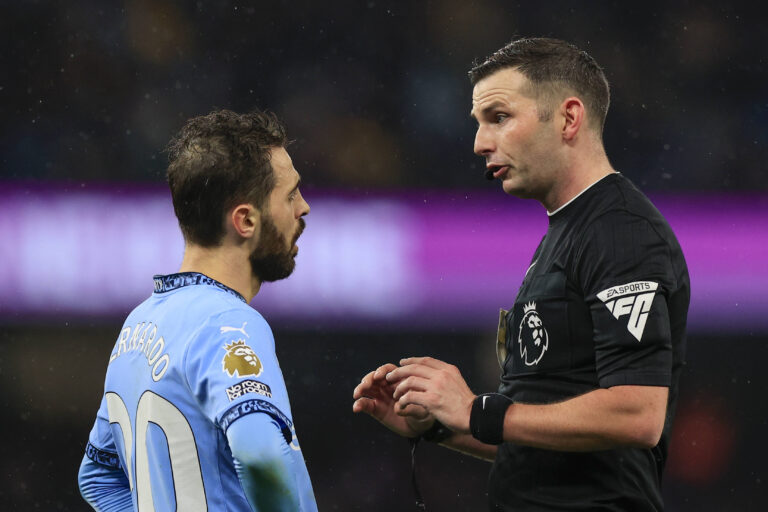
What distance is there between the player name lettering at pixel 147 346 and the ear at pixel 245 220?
24cm

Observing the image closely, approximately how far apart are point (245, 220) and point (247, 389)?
0.39m

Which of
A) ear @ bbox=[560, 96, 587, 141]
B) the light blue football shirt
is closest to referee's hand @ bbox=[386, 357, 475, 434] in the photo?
the light blue football shirt

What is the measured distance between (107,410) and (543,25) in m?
3.35

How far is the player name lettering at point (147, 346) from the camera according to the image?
4.91ft

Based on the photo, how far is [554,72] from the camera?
1.88 m

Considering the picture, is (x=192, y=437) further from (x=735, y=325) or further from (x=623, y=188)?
(x=735, y=325)

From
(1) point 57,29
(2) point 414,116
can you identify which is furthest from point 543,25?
(1) point 57,29

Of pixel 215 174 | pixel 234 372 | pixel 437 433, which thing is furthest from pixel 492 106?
pixel 234 372

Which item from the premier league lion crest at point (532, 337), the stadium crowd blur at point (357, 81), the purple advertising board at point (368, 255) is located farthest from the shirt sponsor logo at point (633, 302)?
the stadium crowd blur at point (357, 81)

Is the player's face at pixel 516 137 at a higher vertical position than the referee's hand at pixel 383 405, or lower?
higher

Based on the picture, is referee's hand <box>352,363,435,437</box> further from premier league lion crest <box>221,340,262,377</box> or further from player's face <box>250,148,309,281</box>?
premier league lion crest <box>221,340,262,377</box>

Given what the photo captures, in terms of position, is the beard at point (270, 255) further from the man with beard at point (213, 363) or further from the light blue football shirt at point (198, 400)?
the light blue football shirt at point (198, 400)

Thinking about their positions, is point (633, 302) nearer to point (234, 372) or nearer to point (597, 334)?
point (597, 334)

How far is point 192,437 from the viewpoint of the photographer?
146cm
